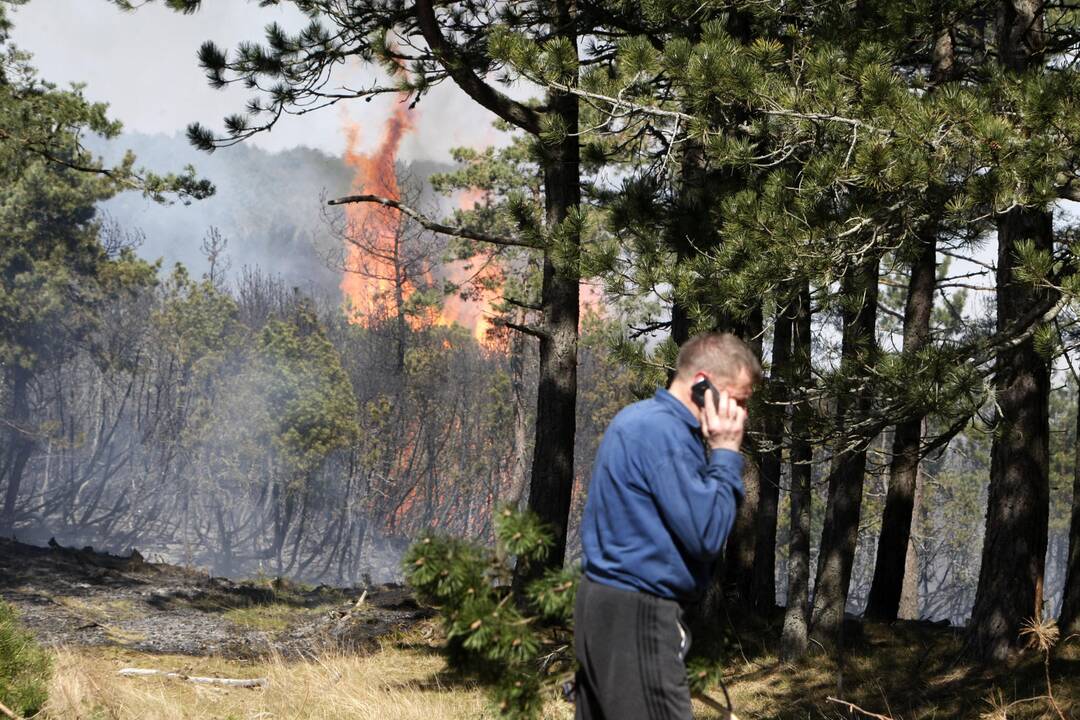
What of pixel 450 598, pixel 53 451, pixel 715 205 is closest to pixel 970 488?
pixel 53 451

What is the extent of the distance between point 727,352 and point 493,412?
37328 mm

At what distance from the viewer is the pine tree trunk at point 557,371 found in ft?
35.4

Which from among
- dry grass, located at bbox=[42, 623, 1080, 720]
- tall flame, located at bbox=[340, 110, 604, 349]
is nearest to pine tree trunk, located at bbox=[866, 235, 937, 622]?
dry grass, located at bbox=[42, 623, 1080, 720]

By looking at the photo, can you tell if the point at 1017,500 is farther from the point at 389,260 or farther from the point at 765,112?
the point at 389,260

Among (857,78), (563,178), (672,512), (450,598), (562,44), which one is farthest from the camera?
(563,178)

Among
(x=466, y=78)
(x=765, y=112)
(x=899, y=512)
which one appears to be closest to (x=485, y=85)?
(x=466, y=78)

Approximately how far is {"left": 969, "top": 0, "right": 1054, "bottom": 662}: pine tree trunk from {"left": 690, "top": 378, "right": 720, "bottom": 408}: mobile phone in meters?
6.39

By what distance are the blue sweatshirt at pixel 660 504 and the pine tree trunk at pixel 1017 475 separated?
6.46m

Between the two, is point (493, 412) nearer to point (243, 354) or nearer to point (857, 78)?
point (243, 354)

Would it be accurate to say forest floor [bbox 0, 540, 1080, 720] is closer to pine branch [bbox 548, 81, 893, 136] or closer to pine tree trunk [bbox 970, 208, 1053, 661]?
pine tree trunk [bbox 970, 208, 1053, 661]

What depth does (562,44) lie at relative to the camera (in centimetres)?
739


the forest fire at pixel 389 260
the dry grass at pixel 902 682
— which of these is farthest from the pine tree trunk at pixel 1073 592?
the forest fire at pixel 389 260

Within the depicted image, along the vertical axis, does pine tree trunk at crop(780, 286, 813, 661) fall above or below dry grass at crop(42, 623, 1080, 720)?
above

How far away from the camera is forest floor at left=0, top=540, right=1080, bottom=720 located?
645cm
